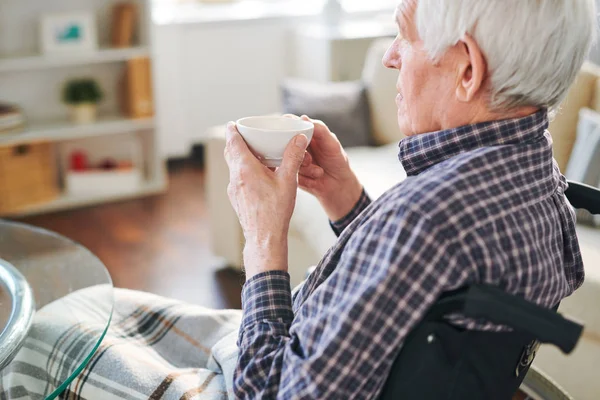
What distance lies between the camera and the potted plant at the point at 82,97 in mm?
3615

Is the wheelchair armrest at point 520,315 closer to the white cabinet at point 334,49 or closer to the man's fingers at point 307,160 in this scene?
the man's fingers at point 307,160

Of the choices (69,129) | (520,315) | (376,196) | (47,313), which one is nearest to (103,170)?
(69,129)

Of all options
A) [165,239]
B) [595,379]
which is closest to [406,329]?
[595,379]

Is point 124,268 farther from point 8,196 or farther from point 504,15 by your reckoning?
point 504,15

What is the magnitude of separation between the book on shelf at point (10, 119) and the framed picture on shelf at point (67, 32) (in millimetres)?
321

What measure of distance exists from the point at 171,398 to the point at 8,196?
2.67 m

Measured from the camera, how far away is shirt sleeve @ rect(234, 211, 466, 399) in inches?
32.8

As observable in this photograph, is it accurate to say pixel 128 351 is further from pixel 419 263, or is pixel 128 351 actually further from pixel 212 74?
pixel 212 74

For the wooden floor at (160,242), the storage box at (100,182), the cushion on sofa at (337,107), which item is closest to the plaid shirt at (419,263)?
the wooden floor at (160,242)

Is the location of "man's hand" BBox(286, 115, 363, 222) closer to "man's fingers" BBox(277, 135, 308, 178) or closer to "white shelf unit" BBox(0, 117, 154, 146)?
"man's fingers" BBox(277, 135, 308, 178)

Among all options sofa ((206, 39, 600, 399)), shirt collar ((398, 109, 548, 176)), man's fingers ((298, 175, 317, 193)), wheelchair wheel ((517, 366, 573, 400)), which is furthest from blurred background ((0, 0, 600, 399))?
shirt collar ((398, 109, 548, 176))

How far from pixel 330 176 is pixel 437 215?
523 mm

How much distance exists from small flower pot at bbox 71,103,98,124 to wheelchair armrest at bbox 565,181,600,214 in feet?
9.60

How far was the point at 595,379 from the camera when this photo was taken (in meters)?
1.90
